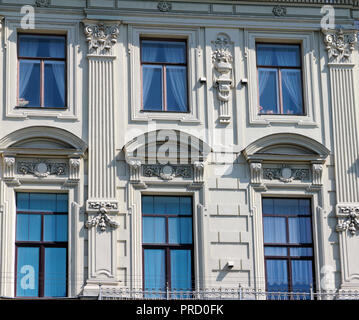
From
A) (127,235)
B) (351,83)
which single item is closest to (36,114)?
(127,235)

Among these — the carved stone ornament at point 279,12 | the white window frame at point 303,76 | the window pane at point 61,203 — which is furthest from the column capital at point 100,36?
the carved stone ornament at point 279,12

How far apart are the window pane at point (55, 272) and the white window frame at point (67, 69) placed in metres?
3.45

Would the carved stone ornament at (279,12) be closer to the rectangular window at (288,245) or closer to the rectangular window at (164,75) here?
the rectangular window at (164,75)

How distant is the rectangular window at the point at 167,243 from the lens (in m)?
27.1

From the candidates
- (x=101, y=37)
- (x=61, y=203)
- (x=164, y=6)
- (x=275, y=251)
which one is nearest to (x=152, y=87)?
(x=101, y=37)

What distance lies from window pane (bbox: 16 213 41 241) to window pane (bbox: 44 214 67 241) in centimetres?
20

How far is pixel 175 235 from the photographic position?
27594 millimetres

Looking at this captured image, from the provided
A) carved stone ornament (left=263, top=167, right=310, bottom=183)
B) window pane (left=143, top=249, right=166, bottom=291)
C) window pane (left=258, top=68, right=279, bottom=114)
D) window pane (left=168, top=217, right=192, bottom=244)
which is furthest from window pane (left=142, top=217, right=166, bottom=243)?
window pane (left=258, top=68, right=279, bottom=114)

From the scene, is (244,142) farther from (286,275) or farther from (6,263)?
(6,263)

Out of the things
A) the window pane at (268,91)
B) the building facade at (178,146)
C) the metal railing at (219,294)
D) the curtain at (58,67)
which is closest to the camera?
the metal railing at (219,294)

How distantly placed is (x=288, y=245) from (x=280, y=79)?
454 cm

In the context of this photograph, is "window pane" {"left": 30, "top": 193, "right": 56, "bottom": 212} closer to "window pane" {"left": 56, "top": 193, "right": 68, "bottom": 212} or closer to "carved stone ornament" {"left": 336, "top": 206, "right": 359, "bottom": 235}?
"window pane" {"left": 56, "top": 193, "right": 68, "bottom": 212}

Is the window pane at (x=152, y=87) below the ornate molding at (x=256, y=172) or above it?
above

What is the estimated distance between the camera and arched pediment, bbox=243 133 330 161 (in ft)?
91.7
